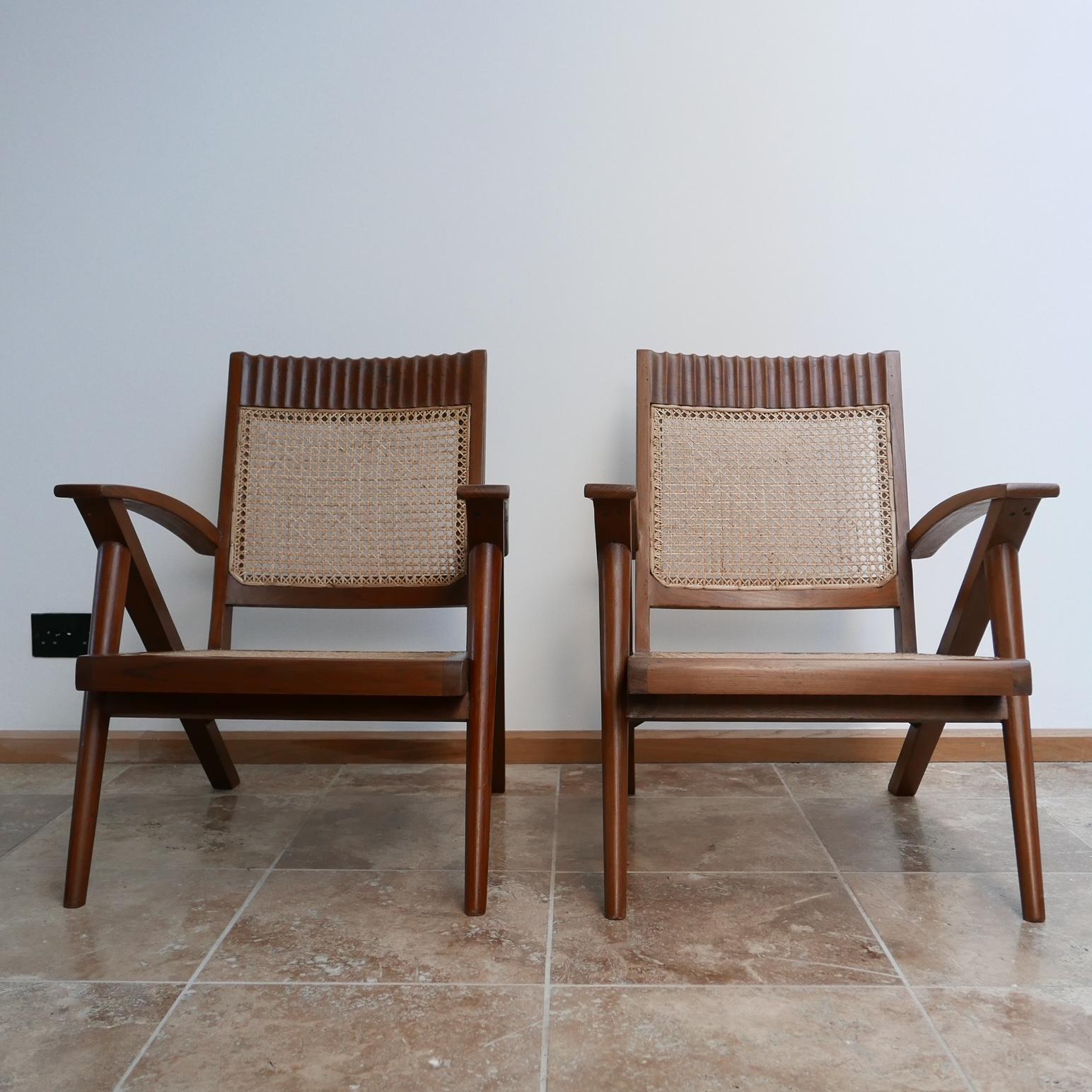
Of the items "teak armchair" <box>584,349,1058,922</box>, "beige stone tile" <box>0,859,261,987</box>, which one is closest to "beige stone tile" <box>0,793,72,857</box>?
"beige stone tile" <box>0,859,261,987</box>

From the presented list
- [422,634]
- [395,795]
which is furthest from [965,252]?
[395,795]

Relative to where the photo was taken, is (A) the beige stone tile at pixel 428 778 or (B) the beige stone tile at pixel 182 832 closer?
(B) the beige stone tile at pixel 182 832

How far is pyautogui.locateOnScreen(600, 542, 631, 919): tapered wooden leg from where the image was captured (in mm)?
1252

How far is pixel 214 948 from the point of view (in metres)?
1.17

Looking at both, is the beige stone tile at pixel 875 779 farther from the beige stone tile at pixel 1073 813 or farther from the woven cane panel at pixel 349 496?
the woven cane panel at pixel 349 496

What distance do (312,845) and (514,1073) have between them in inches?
29.6

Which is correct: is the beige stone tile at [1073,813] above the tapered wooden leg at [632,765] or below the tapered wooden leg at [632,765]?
below

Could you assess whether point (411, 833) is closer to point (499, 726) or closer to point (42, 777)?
point (499, 726)

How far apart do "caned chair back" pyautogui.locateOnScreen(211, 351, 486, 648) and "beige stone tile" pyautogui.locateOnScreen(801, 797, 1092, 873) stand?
0.84 metres

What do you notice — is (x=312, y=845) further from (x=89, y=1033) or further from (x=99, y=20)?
(x=99, y=20)

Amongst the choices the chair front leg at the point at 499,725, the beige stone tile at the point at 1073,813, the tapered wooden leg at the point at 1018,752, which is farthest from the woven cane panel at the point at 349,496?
the beige stone tile at the point at 1073,813

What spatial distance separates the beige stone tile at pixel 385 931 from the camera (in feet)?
3.63

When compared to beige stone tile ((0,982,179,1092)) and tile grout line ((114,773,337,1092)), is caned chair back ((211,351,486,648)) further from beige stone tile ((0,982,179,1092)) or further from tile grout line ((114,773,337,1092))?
beige stone tile ((0,982,179,1092))

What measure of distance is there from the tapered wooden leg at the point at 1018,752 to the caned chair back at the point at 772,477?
1.20ft
